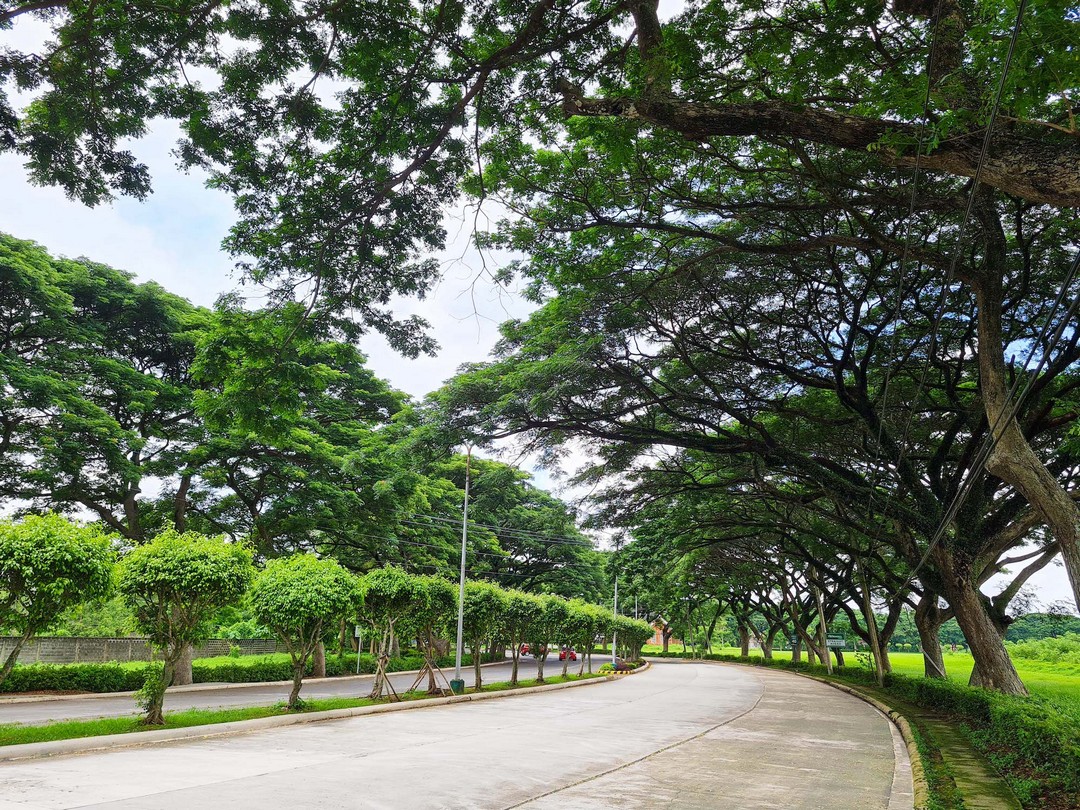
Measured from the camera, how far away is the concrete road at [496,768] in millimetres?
6969

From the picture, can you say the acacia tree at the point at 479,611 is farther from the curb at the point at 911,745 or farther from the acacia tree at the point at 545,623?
the curb at the point at 911,745

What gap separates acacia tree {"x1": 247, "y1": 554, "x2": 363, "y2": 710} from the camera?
1460cm

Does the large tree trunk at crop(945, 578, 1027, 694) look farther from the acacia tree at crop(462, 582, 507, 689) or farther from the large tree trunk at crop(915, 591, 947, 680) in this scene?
the acacia tree at crop(462, 582, 507, 689)

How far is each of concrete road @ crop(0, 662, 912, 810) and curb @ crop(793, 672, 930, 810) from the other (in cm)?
20

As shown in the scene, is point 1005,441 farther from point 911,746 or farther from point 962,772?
point 911,746

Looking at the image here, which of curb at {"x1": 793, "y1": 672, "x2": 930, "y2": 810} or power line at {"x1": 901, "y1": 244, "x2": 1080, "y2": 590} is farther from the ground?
power line at {"x1": 901, "y1": 244, "x2": 1080, "y2": 590}

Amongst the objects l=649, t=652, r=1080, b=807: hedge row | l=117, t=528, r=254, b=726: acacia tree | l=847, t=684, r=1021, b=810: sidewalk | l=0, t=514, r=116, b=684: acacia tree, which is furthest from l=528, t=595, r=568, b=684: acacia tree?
l=0, t=514, r=116, b=684: acacia tree

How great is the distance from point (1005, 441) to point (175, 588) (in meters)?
11.9

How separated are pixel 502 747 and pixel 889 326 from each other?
10.5 metres

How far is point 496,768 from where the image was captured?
8812 millimetres

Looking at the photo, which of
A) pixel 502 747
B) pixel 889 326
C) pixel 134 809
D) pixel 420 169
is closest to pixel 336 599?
pixel 502 747

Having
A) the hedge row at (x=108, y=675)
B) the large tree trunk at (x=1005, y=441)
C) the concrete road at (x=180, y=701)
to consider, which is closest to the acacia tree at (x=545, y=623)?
the concrete road at (x=180, y=701)

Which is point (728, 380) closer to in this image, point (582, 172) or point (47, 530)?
point (582, 172)

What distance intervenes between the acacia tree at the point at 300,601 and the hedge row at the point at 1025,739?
11.6 meters
